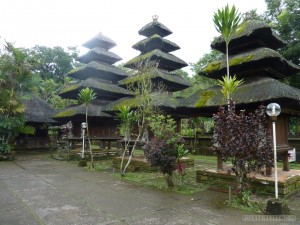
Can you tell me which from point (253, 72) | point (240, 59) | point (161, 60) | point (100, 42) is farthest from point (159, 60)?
point (100, 42)

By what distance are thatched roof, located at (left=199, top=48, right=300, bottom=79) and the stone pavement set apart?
4.48 metres

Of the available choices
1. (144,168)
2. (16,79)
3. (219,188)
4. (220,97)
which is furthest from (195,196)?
(16,79)

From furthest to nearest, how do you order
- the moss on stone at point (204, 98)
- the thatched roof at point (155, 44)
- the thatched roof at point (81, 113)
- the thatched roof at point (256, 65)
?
the thatched roof at point (81, 113)
the thatched roof at point (155, 44)
the moss on stone at point (204, 98)
the thatched roof at point (256, 65)

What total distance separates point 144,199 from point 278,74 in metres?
7.10

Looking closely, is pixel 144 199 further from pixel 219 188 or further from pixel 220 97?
pixel 220 97

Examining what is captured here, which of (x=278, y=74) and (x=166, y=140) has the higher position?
(x=278, y=74)

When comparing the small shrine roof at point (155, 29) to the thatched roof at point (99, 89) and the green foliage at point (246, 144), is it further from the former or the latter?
the green foliage at point (246, 144)

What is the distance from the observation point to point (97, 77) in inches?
824

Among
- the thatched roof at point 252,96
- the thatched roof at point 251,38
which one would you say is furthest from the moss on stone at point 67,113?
the thatched roof at point 251,38

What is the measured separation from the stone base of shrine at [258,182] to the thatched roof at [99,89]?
36.7 ft

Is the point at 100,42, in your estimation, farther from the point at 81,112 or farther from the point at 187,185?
the point at 187,185

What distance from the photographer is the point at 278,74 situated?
33.4ft

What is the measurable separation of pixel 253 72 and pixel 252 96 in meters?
1.53

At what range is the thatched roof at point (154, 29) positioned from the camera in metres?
17.6
